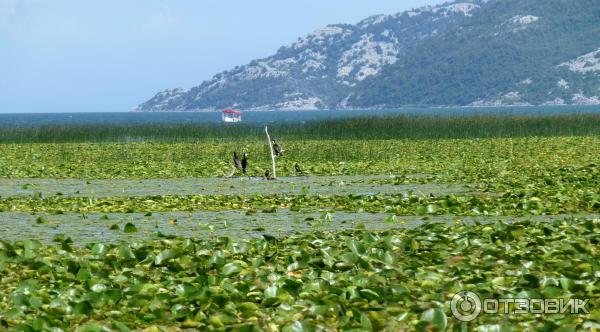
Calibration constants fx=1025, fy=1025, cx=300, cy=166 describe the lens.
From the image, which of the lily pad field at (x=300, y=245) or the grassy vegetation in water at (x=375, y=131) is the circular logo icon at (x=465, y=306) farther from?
the grassy vegetation in water at (x=375, y=131)

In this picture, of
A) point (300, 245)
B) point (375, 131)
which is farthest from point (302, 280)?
point (375, 131)

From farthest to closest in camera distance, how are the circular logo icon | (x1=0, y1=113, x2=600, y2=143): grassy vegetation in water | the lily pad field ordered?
(x1=0, y1=113, x2=600, y2=143): grassy vegetation in water
the lily pad field
the circular logo icon

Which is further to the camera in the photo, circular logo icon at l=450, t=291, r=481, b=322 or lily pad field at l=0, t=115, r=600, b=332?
lily pad field at l=0, t=115, r=600, b=332

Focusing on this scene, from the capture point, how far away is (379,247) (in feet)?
37.5

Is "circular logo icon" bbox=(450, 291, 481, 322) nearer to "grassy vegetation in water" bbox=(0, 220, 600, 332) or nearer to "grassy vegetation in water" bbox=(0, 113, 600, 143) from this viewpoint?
"grassy vegetation in water" bbox=(0, 220, 600, 332)

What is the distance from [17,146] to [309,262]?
3263 centimetres

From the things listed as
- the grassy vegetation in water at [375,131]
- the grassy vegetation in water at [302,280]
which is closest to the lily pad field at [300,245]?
the grassy vegetation in water at [302,280]

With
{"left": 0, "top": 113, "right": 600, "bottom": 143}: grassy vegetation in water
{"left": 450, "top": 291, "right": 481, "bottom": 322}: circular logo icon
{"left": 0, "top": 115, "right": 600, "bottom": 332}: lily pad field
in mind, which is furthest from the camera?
{"left": 0, "top": 113, "right": 600, "bottom": 143}: grassy vegetation in water

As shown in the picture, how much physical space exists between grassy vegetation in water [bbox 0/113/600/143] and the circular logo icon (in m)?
34.2

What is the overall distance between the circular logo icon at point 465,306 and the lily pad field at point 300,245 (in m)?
0.07

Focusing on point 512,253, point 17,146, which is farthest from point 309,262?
point 17,146

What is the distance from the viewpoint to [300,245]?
11.9 meters

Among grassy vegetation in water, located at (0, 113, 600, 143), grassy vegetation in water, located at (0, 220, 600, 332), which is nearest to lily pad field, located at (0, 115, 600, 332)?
grassy vegetation in water, located at (0, 220, 600, 332)

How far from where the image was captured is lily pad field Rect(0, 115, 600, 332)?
838cm
